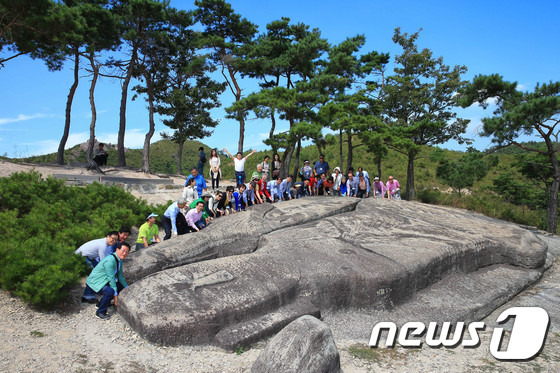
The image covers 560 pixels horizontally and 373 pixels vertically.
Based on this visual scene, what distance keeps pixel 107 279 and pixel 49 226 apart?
3.27 meters

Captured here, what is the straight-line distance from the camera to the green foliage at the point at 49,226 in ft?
20.9

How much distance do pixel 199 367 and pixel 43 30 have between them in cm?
1469

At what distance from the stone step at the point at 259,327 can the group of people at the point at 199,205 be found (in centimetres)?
208

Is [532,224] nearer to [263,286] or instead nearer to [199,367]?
[263,286]

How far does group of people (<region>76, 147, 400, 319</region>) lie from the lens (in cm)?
638

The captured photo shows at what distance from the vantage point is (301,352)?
4605 millimetres

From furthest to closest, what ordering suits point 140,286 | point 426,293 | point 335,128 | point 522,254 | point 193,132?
point 193,132, point 335,128, point 522,254, point 426,293, point 140,286

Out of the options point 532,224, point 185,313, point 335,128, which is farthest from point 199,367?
point 532,224

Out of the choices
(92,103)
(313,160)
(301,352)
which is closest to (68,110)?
(92,103)

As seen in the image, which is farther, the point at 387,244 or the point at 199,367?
the point at 387,244

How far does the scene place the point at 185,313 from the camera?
553cm

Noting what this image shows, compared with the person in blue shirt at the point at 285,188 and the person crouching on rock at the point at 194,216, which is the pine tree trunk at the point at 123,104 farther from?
the person crouching on rock at the point at 194,216

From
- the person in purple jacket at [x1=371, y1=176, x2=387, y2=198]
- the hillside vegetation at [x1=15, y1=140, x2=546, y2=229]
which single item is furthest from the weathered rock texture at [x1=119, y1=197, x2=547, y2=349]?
the hillside vegetation at [x1=15, y1=140, x2=546, y2=229]

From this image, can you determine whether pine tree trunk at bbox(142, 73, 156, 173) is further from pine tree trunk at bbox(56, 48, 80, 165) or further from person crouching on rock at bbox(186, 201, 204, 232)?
person crouching on rock at bbox(186, 201, 204, 232)
